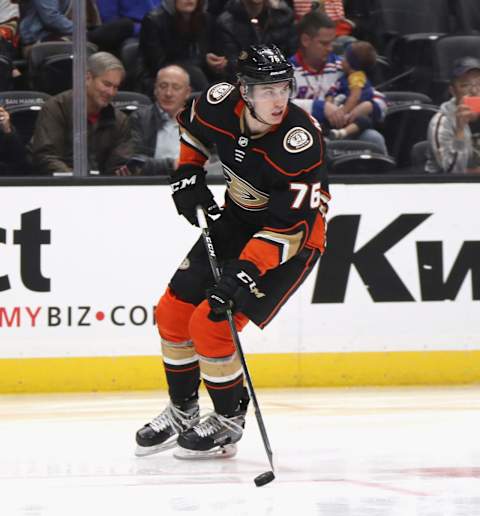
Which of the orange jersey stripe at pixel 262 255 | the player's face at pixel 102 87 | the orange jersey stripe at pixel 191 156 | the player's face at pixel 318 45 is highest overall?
the player's face at pixel 318 45

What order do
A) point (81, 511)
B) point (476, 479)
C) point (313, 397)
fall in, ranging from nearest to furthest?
point (81, 511), point (476, 479), point (313, 397)

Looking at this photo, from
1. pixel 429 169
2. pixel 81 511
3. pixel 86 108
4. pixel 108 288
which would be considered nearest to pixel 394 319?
pixel 429 169

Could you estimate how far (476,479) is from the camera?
3996 millimetres

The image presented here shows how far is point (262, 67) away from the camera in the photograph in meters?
4.10

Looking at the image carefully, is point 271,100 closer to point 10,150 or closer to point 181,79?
point 181,79

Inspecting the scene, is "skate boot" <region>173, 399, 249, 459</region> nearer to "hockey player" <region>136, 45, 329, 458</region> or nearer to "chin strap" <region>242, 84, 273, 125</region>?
"hockey player" <region>136, 45, 329, 458</region>

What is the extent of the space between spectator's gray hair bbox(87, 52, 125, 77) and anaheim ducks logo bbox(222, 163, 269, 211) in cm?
178

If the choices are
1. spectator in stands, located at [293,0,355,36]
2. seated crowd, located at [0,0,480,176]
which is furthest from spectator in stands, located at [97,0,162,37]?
spectator in stands, located at [293,0,355,36]

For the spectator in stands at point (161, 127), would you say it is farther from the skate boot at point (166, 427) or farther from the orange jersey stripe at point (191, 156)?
the skate boot at point (166, 427)

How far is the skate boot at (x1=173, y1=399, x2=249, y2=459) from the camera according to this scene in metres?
4.39

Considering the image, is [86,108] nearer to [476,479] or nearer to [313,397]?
[313,397]

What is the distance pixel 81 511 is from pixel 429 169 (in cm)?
313

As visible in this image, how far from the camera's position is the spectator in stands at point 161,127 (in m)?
6.02

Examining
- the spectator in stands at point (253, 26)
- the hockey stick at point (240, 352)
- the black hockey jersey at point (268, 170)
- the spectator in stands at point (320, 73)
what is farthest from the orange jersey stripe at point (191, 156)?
the spectator in stands at point (320, 73)
